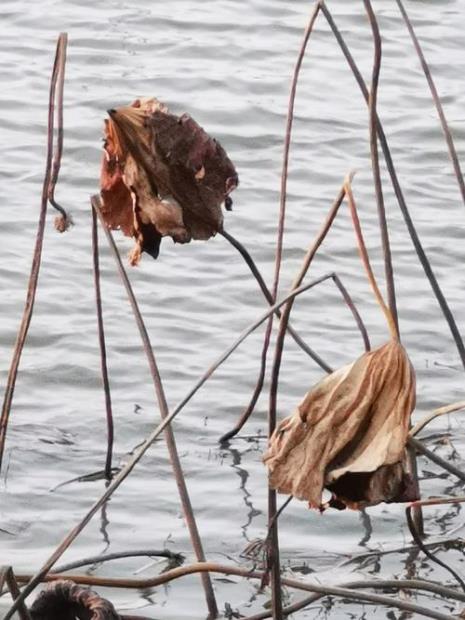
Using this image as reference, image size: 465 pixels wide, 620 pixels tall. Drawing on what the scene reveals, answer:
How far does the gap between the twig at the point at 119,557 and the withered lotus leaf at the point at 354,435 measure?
0.71 meters

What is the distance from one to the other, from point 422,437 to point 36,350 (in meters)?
1.28

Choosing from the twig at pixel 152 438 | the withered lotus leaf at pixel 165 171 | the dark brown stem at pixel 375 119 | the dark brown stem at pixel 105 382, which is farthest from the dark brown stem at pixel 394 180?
the dark brown stem at pixel 105 382

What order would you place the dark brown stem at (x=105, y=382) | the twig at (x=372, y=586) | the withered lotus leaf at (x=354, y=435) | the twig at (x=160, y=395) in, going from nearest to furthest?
the withered lotus leaf at (x=354, y=435), the twig at (x=372, y=586), the twig at (x=160, y=395), the dark brown stem at (x=105, y=382)

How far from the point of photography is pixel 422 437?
14.5 ft

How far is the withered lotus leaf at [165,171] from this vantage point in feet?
8.83

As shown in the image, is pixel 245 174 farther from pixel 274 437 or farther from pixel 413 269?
pixel 274 437

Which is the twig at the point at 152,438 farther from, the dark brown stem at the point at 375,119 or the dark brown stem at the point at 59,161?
the dark brown stem at the point at 59,161

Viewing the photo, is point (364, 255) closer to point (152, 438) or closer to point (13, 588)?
point (152, 438)

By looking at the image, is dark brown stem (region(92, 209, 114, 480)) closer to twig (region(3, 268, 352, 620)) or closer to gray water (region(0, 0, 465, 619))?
gray water (region(0, 0, 465, 619))

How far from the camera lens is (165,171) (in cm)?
272

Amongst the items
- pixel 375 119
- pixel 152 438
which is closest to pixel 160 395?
pixel 152 438

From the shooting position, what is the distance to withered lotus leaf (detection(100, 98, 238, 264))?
2.69 metres

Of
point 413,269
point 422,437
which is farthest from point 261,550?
point 413,269

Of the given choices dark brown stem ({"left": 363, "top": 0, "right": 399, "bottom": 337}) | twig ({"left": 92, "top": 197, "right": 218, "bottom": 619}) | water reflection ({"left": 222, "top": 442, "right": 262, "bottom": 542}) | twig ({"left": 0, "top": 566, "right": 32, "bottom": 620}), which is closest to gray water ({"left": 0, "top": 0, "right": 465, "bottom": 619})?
water reflection ({"left": 222, "top": 442, "right": 262, "bottom": 542})
